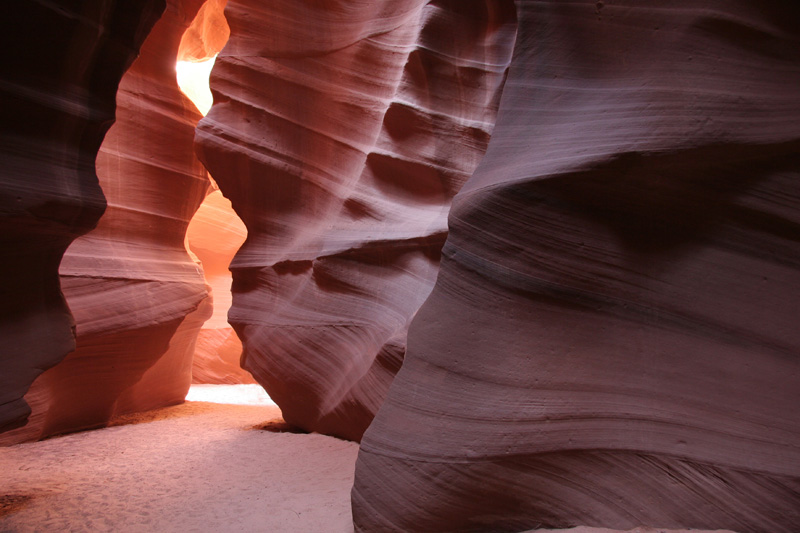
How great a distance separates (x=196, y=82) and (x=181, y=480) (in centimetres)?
1128

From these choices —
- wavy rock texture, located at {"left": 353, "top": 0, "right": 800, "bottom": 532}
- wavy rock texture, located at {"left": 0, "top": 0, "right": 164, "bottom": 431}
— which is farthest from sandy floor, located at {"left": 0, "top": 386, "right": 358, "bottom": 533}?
wavy rock texture, located at {"left": 353, "top": 0, "right": 800, "bottom": 532}

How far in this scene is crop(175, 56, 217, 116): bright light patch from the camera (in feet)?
40.1

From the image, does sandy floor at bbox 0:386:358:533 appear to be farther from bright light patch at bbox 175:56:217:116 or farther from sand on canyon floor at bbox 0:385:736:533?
bright light patch at bbox 175:56:217:116

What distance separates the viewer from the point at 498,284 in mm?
2309

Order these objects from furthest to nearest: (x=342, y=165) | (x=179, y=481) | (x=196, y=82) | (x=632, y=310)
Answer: (x=196, y=82)
(x=342, y=165)
(x=179, y=481)
(x=632, y=310)

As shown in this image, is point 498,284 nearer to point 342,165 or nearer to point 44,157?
point 44,157

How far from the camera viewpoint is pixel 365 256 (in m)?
4.44

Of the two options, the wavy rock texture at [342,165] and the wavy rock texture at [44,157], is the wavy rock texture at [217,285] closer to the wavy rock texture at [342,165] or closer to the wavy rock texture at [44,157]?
the wavy rock texture at [342,165]

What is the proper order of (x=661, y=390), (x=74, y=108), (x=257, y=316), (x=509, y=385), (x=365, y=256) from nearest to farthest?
(x=661, y=390)
(x=509, y=385)
(x=74, y=108)
(x=365, y=256)
(x=257, y=316)

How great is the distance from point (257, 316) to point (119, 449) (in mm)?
1618

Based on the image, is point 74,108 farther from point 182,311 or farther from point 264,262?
point 182,311

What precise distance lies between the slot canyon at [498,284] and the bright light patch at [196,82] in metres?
8.68

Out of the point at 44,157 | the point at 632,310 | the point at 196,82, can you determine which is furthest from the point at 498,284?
the point at 196,82

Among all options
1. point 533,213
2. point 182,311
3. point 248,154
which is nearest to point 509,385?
point 533,213
